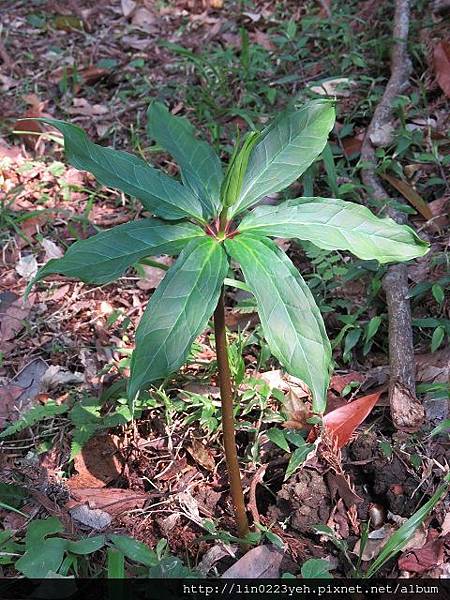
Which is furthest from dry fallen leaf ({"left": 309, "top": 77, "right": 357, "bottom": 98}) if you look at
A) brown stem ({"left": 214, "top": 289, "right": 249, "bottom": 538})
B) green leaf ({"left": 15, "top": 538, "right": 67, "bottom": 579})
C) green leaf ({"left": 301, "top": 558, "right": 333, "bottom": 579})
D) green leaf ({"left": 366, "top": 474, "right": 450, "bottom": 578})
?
green leaf ({"left": 15, "top": 538, "right": 67, "bottom": 579})

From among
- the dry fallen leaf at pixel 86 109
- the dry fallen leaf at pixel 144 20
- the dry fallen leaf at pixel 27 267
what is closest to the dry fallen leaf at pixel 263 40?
the dry fallen leaf at pixel 144 20

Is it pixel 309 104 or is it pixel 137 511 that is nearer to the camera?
pixel 309 104

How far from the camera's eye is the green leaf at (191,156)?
60.8 inches

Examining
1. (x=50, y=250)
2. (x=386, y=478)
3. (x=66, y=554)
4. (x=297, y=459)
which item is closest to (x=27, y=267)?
(x=50, y=250)

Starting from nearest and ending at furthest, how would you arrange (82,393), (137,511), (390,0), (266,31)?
(137,511) → (82,393) → (390,0) → (266,31)

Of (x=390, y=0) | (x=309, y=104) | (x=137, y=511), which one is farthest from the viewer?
(x=390, y=0)

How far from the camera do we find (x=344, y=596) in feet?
5.61

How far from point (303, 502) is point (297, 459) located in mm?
117

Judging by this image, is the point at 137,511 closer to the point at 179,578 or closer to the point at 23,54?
the point at 179,578

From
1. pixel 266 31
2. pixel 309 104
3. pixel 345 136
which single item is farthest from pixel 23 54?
pixel 309 104

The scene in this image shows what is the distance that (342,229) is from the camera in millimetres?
1412

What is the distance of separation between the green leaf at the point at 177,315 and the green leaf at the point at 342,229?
15 cm

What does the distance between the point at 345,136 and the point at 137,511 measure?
76.6 inches

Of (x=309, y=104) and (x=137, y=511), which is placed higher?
(x=309, y=104)
